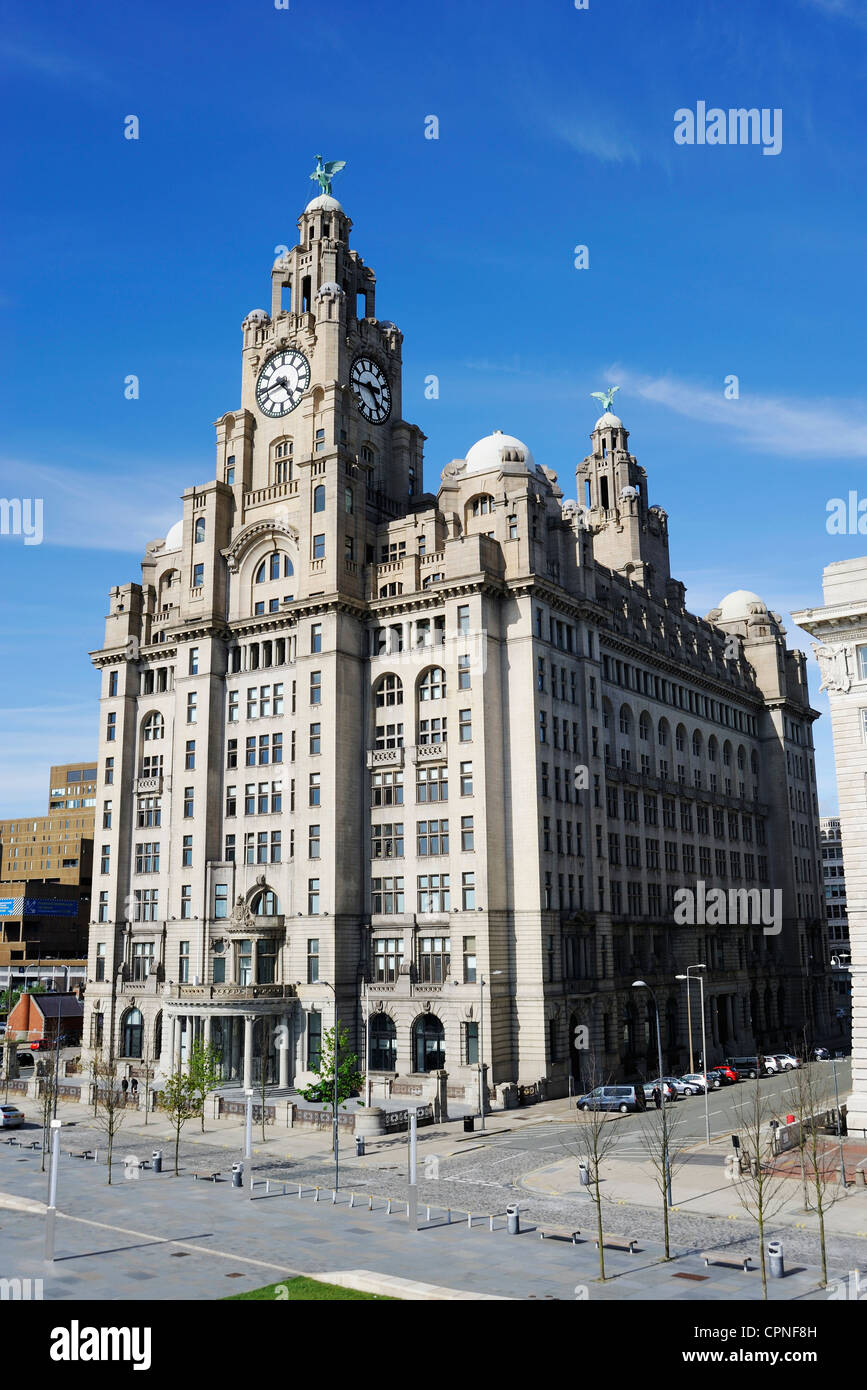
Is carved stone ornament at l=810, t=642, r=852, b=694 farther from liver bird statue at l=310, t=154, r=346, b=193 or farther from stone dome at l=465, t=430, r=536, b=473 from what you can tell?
liver bird statue at l=310, t=154, r=346, b=193

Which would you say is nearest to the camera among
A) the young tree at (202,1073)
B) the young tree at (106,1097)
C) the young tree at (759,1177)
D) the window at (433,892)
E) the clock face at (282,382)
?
the young tree at (759,1177)

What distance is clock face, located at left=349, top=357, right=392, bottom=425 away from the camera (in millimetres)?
98625

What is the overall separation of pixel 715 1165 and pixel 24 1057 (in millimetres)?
67490

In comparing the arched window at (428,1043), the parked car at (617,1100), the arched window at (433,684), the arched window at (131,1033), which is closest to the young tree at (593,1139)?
the parked car at (617,1100)

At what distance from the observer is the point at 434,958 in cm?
8106

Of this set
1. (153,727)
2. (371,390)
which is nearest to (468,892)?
(153,727)

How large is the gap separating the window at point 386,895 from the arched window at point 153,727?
85.7ft

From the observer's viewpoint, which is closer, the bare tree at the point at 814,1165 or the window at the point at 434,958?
the bare tree at the point at 814,1165

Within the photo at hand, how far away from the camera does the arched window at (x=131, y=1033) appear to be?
3730 inches

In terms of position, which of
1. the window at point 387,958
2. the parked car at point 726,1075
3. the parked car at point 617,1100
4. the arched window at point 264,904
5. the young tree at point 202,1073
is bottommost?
the parked car at point 726,1075

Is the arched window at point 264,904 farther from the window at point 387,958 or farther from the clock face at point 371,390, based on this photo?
the clock face at point 371,390

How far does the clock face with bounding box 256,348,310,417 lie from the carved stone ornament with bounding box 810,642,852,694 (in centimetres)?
5161

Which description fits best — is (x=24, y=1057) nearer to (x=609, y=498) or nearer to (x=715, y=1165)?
(x=715, y=1165)
